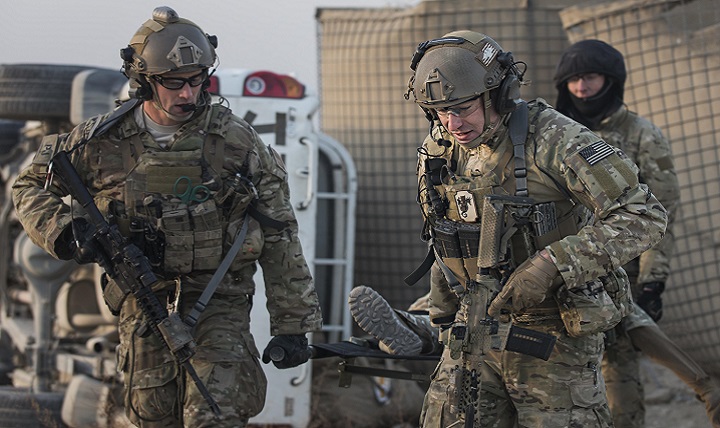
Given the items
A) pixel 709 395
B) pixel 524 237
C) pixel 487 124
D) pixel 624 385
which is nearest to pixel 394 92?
pixel 624 385

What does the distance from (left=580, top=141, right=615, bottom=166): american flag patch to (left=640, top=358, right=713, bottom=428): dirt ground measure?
148 inches

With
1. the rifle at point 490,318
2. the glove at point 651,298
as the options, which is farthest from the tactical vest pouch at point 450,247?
the glove at point 651,298

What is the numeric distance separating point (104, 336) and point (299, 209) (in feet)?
6.62

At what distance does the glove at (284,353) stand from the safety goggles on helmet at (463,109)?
1194 millimetres

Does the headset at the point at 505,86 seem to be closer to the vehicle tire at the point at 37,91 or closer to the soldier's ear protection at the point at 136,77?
the soldier's ear protection at the point at 136,77

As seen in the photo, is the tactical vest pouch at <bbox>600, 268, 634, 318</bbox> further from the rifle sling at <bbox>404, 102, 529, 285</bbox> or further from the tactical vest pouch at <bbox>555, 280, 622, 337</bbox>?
the rifle sling at <bbox>404, 102, 529, 285</bbox>

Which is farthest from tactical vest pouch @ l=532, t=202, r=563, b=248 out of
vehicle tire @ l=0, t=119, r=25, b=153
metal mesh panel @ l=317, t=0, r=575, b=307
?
vehicle tire @ l=0, t=119, r=25, b=153

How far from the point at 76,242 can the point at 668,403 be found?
181 inches

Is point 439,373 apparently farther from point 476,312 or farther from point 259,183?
point 259,183

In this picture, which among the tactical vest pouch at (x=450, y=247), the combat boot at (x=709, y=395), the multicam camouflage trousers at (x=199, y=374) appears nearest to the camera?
the tactical vest pouch at (x=450, y=247)

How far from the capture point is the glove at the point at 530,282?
3.94 meters

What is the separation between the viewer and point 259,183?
16.2ft

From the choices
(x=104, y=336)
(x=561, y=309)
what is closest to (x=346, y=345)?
(x=561, y=309)

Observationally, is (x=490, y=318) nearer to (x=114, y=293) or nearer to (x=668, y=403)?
(x=114, y=293)
